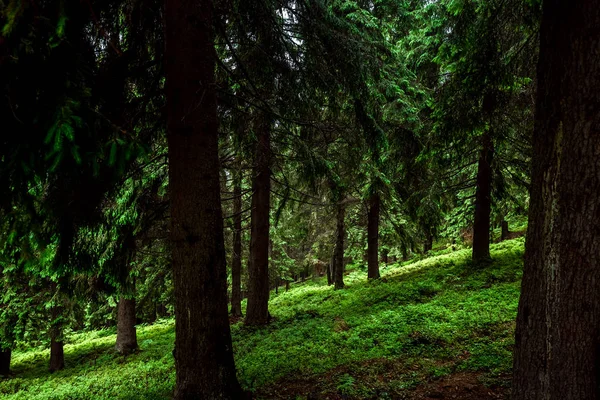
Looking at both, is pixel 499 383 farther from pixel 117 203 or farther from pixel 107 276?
pixel 117 203

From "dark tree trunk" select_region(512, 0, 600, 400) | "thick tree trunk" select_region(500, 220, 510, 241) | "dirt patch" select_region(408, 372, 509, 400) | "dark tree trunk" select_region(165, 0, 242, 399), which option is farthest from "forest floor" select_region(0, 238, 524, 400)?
"thick tree trunk" select_region(500, 220, 510, 241)


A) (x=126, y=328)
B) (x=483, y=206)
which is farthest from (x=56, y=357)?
(x=483, y=206)

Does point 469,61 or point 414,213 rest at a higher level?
point 469,61

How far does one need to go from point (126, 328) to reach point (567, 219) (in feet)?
42.5

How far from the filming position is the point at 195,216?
157 inches

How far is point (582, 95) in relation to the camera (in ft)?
9.14

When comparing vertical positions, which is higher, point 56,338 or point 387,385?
point 387,385

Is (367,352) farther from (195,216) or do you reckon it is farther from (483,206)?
(483,206)

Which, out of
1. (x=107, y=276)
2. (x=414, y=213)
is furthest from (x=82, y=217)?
(x=414, y=213)

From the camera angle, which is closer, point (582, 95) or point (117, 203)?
Result: point (582, 95)

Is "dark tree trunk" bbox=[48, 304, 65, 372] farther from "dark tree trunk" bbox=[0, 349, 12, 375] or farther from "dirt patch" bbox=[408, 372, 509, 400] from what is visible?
"dirt patch" bbox=[408, 372, 509, 400]

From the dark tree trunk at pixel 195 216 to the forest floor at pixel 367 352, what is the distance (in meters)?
1.49

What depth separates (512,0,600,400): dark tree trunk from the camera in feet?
9.11

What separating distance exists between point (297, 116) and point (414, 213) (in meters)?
8.26
